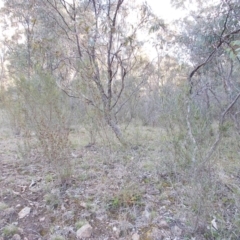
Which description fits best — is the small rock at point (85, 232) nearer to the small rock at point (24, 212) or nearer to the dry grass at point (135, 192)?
the dry grass at point (135, 192)

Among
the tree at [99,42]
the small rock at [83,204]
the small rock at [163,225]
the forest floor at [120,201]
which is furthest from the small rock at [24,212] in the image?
the tree at [99,42]

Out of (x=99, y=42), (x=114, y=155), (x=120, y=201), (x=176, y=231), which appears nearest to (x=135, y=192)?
(x=120, y=201)

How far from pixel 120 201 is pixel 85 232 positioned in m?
0.45

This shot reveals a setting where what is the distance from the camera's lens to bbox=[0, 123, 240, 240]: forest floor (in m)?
1.90

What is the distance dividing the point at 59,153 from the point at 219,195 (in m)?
1.63

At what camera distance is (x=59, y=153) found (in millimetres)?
2611

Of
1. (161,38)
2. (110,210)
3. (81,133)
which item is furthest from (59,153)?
(161,38)

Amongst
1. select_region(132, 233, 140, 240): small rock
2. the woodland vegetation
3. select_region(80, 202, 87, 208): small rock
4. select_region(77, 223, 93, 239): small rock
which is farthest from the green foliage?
select_region(132, 233, 140, 240): small rock

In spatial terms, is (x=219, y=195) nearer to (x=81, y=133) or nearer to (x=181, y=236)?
(x=181, y=236)

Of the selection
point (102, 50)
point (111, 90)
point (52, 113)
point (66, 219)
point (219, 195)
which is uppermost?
point (102, 50)

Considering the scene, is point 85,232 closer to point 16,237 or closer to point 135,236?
point 135,236

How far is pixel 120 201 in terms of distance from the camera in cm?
231

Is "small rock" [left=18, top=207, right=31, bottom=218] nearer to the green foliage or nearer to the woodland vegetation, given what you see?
the woodland vegetation

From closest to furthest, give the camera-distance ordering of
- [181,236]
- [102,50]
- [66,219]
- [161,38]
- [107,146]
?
[181,236] < [66,219] < [107,146] < [102,50] < [161,38]
